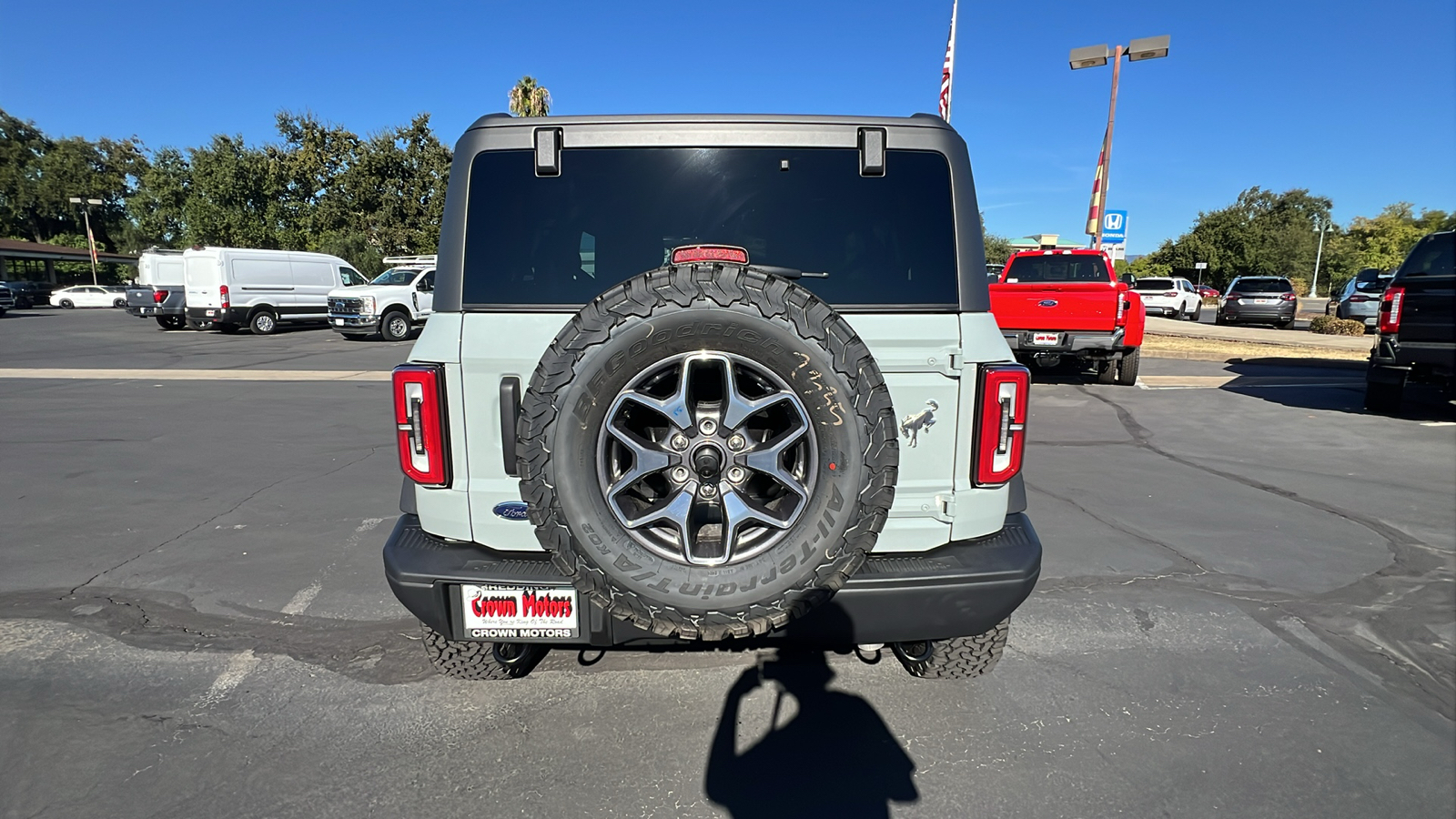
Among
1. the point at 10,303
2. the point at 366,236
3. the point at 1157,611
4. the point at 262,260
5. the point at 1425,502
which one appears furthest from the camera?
the point at 366,236

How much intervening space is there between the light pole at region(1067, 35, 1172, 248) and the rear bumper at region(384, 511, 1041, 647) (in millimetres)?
19238

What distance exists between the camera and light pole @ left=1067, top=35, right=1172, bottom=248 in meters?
→ 18.4

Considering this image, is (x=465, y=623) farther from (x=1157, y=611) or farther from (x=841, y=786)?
(x=1157, y=611)

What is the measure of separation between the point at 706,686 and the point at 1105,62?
21.1m

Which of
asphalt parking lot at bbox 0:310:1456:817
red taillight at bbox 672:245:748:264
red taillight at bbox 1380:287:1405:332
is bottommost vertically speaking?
asphalt parking lot at bbox 0:310:1456:817

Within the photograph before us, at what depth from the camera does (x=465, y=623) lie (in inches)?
93.1

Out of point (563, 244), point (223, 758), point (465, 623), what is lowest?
point (223, 758)

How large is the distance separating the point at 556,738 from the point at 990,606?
1565mm

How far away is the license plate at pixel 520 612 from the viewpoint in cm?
231

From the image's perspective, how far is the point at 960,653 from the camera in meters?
3.00

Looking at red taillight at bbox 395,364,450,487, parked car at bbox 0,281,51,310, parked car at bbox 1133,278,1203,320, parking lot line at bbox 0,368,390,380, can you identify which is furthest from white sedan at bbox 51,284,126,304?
parked car at bbox 1133,278,1203,320

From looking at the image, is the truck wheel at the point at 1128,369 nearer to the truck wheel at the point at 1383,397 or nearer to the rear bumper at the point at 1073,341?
the rear bumper at the point at 1073,341

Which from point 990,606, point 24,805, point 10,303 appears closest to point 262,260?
point 10,303

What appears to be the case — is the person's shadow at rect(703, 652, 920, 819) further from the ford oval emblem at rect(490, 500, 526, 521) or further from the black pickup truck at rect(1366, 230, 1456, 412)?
the black pickup truck at rect(1366, 230, 1456, 412)
